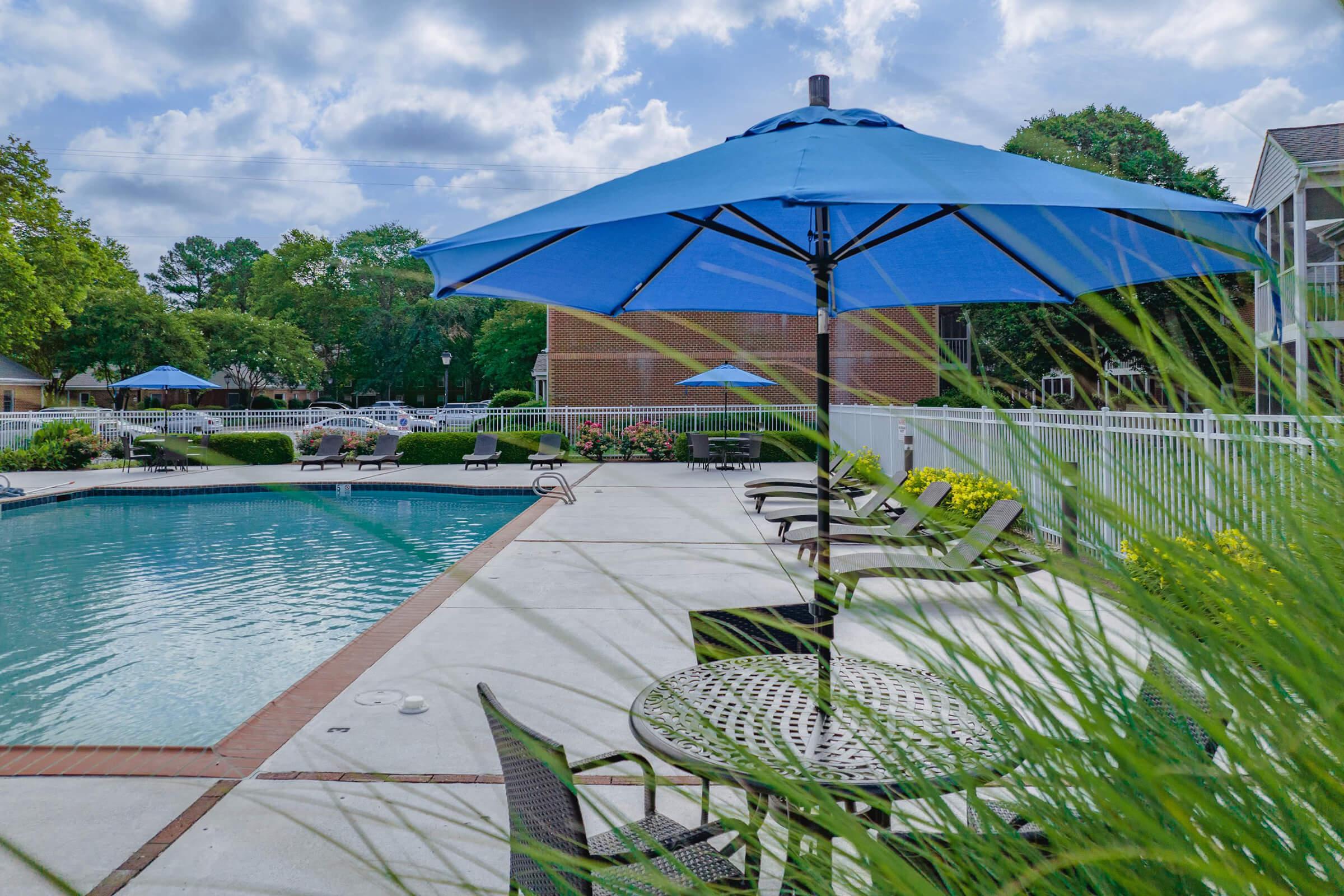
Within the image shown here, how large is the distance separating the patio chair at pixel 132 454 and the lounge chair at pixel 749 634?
21186mm

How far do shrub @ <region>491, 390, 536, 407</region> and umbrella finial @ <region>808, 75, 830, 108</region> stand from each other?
23757mm

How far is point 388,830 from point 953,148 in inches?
124

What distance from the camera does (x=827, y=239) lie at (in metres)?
3.92

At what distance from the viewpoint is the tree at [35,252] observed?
24.8 meters

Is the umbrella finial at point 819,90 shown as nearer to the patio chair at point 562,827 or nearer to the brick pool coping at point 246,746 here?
the brick pool coping at point 246,746

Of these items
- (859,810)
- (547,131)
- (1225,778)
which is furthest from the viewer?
(547,131)

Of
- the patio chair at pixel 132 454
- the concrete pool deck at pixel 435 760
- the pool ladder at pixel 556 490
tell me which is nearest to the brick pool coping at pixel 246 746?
the concrete pool deck at pixel 435 760

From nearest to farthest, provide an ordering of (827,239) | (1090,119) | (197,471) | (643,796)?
(643,796), (827,239), (197,471), (1090,119)

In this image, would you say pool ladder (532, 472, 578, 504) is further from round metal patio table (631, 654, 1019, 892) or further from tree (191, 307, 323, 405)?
tree (191, 307, 323, 405)

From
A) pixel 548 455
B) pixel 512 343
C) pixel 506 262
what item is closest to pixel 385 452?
pixel 548 455

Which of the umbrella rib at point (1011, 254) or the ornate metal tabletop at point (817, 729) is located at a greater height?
the umbrella rib at point (1011, 254)

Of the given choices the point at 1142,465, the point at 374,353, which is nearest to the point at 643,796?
the point at 1142,465

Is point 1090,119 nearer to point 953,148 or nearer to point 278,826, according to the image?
point 953,148

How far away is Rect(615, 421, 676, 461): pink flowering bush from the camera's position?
22422 mm
